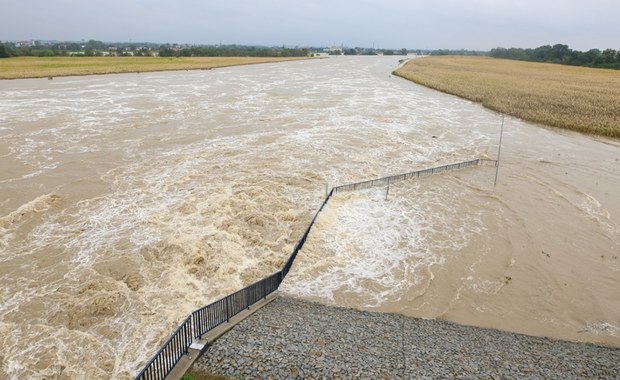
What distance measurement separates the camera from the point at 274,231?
16.0 meters

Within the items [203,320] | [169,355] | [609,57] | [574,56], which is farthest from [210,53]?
[169,355]

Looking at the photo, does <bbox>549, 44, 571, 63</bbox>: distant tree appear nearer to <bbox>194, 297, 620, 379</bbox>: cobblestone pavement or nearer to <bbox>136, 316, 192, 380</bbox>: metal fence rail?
<bbox>194, 297, 620, 379</bbox>: cobblestone pavement

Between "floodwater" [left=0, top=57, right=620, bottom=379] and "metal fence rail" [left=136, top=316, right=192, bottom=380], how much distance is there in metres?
1.50

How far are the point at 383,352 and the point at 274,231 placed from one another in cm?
800

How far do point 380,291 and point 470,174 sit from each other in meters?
13.7

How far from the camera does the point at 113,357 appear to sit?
9.36 m

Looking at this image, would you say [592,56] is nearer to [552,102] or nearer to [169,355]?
[552,102]

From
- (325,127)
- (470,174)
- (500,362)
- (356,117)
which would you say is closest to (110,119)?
(325,127)

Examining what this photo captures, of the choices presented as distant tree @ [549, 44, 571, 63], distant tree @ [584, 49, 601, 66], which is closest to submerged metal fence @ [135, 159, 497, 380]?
distant tree @ [584, 49, 601, 66]

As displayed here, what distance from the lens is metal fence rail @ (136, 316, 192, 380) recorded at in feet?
24.6

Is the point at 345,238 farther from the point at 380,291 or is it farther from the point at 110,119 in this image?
the point at 110,119

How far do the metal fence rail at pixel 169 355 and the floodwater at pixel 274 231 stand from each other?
1.50 metres

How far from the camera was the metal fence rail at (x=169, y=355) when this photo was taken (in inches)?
295

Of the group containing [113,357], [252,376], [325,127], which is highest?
[325,127]
